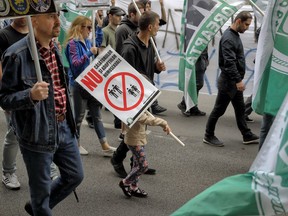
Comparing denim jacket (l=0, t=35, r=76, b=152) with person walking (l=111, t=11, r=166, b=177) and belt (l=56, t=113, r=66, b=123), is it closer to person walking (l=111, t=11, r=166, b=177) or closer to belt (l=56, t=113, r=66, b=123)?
belt (l=56, t=113, r=66, b=123)

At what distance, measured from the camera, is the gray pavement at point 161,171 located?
4.37 meters

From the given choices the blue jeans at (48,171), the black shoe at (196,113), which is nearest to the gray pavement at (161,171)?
the black shoe at (196,113)

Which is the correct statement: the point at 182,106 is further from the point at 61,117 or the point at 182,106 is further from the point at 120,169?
the point at 61,117

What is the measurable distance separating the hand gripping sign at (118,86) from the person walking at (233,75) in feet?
6.49

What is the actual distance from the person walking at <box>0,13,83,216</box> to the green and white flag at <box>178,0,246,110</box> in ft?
6.10

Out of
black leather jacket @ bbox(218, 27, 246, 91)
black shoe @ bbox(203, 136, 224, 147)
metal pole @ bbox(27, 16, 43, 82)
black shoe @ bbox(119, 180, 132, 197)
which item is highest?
metal pole @ bbox(27, 16, 43, 82)

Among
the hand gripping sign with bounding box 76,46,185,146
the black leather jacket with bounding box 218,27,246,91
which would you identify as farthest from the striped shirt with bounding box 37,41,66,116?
the black leather jacket with bounding box 218,27,246,91

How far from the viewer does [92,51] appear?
510 centimetres

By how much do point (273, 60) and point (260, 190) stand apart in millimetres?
1324

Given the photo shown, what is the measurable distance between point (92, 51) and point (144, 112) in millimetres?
1205

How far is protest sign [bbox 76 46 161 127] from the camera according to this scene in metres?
4.10

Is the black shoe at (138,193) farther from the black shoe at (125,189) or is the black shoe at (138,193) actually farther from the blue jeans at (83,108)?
the blue jeans at (83,108)

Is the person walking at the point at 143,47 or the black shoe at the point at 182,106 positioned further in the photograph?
the black shoe at the point at 182,106

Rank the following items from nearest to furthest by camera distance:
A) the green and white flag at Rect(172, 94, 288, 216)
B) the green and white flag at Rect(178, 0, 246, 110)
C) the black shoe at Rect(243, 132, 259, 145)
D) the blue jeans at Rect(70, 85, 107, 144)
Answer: the green and white flag at Rect(172, 94, 288, 216) → the green and white flag at Rect(178, 0, 246, 110) → the blue jeans at Rect(70, 85, 107, 144) → the black shoe at Rect(243, 132, 259, 145)
